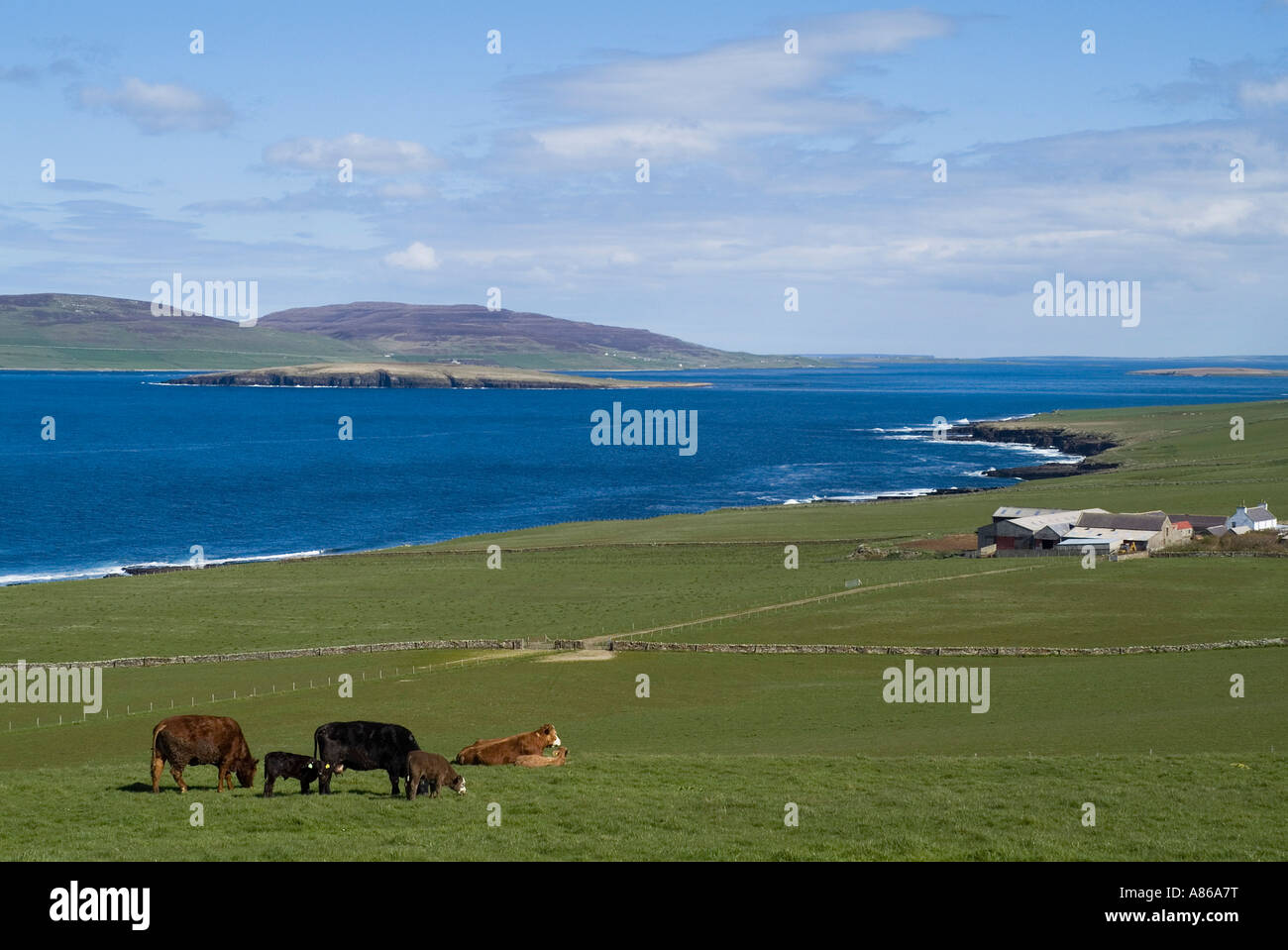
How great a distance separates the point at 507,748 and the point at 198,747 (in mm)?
6690

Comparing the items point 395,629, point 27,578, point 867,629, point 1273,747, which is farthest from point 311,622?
point 1273,747

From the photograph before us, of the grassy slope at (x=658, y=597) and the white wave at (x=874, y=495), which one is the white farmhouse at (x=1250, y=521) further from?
the white wave at (x=874, y=495)

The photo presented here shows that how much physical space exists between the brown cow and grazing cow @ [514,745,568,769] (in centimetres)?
565

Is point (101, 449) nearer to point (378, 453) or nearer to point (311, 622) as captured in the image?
point (378, 453)

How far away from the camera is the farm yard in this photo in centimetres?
1953

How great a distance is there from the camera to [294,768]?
2267 centimetres

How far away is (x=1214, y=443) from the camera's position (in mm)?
164000

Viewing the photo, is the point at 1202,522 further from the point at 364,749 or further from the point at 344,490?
the point at 344,490

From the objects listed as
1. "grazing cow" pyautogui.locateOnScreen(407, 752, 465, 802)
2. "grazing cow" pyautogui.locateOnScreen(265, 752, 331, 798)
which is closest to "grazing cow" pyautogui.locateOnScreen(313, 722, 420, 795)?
"grazing cow" pyautogui.locateOnScreen(265, 752, 331, 798)

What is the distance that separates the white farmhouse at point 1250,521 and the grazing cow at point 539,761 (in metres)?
68.1

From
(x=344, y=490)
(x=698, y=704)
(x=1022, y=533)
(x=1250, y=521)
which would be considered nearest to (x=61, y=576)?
(x=344, y=490)
